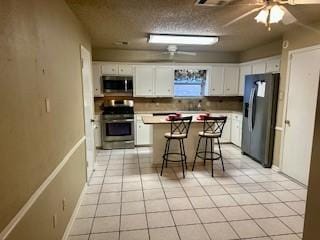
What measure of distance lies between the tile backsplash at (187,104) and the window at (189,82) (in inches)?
7.2

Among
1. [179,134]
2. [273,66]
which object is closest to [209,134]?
[179,134]

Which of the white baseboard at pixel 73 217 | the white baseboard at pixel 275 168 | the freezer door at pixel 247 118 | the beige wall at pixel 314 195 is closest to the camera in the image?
the beige wall at pixel 314 195

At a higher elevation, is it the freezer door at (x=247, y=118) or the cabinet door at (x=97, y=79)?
the cabinet door at (x=97, y=79)

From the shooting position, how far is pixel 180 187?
11.6 ft

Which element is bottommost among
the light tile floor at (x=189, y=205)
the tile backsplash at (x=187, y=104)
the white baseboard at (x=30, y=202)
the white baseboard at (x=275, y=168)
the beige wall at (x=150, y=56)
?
the light tile floor at (x=189, y=205)

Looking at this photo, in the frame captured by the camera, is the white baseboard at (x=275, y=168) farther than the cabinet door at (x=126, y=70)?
No

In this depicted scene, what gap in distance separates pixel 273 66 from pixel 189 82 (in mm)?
2322

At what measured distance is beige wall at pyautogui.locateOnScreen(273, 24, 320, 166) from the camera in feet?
11.1

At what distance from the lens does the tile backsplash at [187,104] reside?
20.4 ft

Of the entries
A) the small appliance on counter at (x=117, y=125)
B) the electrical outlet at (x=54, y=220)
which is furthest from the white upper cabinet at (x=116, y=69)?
the electrical outlet at (x=54, y=220)

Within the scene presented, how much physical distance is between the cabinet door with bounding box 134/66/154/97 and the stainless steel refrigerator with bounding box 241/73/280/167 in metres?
2.33

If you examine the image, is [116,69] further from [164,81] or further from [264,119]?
[264,119]

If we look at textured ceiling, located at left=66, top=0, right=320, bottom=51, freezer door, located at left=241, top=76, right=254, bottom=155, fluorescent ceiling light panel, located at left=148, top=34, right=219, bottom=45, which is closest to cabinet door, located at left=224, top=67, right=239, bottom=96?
freezer door, located at left=241, top=76, right=254, bottom=155

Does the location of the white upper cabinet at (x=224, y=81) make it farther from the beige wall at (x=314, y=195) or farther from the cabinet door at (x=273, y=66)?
the beige wall at (x=314, y=195)
